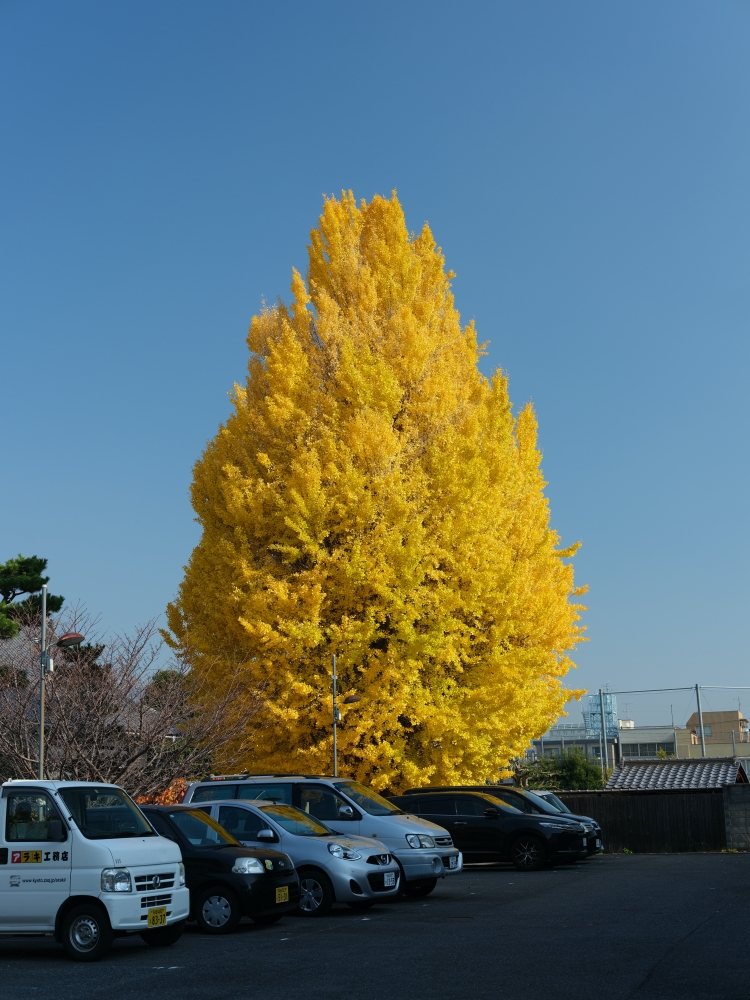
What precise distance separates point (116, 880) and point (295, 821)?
4.83 m

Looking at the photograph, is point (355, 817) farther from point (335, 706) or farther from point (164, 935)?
point (164, 935)

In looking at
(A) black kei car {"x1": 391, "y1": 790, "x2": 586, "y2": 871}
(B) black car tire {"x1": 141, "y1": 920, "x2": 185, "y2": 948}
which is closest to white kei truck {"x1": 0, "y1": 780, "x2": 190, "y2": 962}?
(B) black car tire {"x1": 141, "y1": 920, "x2": 185, "y2": 948}

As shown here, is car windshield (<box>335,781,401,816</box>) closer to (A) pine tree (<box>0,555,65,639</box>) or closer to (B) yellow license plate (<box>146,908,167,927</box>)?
(B) yellow license plate (<box>146,908,167,927</box>)

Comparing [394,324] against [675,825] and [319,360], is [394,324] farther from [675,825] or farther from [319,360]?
[675,825]

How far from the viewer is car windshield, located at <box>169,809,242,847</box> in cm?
1352

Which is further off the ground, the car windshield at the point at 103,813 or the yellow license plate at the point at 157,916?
the car windshield at the point at 103,813

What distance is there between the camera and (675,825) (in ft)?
98.2

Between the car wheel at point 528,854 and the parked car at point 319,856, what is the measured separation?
793cm

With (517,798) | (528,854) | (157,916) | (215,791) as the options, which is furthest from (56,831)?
(517,798)

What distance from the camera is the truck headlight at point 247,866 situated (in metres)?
12.9

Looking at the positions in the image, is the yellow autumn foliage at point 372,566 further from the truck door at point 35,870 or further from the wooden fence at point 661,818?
the truck door at point 35,870

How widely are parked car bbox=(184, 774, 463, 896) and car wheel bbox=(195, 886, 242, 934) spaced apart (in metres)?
3.55

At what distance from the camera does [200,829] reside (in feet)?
45.1

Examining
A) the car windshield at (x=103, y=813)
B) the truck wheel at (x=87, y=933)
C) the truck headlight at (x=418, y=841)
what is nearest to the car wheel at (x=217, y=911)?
the car windshield at (x=103, y=813)
